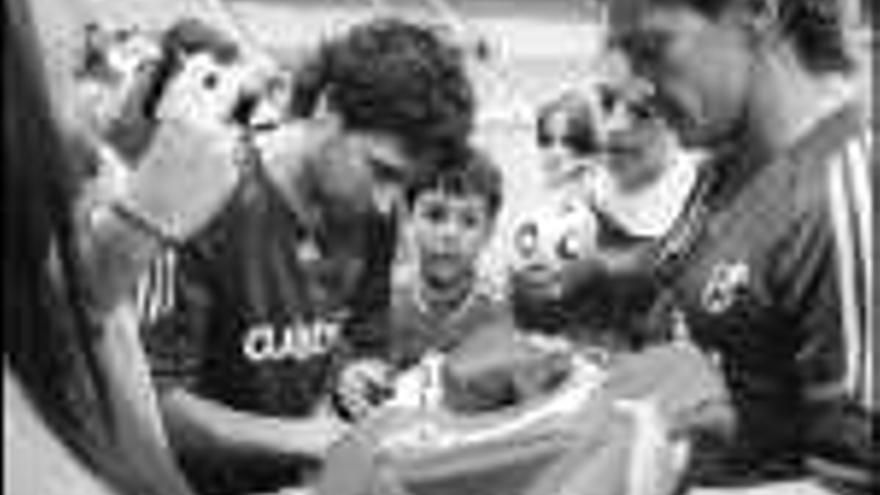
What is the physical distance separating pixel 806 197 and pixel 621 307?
0.80ft

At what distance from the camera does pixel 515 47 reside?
85.0 inches

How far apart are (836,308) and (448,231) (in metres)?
0.46

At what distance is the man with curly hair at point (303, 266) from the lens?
82.9 inches

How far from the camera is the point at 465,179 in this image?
2164mm

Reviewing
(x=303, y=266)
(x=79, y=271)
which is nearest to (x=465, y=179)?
(x=303, y=266)

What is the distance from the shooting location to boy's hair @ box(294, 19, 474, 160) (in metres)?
2.11

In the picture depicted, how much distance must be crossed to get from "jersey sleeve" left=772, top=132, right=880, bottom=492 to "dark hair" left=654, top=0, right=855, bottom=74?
10 centimetres

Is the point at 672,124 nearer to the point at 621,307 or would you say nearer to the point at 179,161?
the point at 621,307

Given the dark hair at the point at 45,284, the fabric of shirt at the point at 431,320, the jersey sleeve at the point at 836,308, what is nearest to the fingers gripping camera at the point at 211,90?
the dark hair at the point at 45,284

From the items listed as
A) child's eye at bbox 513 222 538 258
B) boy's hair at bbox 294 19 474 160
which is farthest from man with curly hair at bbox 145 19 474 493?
child's eye at bbox 513 222 538 258

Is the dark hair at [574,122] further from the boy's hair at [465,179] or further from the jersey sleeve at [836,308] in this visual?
the jersey sleeve at [836,308]

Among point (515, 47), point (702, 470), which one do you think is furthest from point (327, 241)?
point (702, 470)

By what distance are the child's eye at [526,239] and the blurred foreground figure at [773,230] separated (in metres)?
0.15

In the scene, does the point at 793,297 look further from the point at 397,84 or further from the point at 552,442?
the point at 397,84
